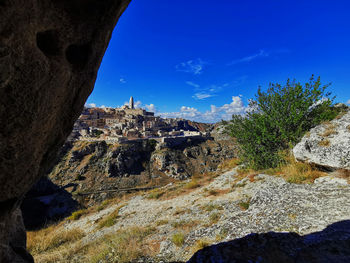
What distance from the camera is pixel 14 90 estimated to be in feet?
A: 6.13

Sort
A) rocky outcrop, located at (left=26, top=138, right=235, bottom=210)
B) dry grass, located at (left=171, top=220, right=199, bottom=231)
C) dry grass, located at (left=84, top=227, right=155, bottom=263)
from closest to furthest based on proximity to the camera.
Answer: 1. dry grass, located at (left=84, top=227, right=155, bottom=263)
2. dry grass, located at (left=171, top=220, right=199, bottom=231)
3. rocky outcrop, located at (left=26, top=138, right=235, bottom=210)

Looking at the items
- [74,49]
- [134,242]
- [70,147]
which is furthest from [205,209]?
[70,147]

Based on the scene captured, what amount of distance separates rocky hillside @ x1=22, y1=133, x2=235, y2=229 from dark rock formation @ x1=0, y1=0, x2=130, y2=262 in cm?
3338

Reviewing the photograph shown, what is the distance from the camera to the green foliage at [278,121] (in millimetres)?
9617

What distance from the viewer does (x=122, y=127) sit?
243 ft

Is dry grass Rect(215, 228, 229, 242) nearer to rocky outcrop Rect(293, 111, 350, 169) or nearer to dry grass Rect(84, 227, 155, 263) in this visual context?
dry grass Rect(84, 227, 155, 263)

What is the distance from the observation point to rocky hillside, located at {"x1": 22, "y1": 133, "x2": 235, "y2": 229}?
32172 millimetres

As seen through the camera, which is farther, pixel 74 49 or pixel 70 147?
pixel 70 147

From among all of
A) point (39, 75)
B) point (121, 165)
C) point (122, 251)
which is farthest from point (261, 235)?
point (121, 165)

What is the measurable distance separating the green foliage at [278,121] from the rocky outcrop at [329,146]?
4.62ft

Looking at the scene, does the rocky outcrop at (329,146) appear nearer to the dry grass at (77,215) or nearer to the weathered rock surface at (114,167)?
the dry grass at (77,215)

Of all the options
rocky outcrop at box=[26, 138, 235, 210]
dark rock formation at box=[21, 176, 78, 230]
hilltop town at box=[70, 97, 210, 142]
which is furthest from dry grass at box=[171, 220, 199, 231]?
hilltop town at box=[70, 97, 210, 142]

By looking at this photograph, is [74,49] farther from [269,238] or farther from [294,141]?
[294,141]

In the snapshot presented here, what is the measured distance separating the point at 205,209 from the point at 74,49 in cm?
898
